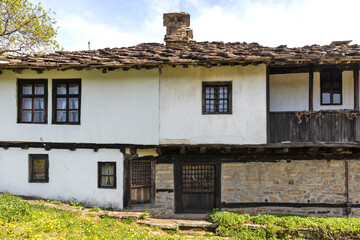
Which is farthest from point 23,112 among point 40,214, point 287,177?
point 287,177

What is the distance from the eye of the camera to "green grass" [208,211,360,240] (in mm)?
7035

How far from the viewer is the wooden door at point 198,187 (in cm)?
894

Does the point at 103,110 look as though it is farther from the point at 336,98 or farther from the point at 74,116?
the point at 336,98

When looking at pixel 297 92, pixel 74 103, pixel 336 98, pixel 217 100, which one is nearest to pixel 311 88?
pixel 297 92

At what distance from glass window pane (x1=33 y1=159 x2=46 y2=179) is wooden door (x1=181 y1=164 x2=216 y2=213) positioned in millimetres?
4935

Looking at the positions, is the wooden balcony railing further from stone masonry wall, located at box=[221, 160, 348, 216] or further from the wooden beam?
stone masonry wall, located at box=[221, 160, 348, 216]

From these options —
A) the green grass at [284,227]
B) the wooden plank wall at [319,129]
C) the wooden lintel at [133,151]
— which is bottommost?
the green grass at [284,227]

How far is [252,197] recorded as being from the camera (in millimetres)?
8711

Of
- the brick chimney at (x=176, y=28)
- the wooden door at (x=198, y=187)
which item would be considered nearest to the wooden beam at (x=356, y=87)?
the wooden door at (x=198, y=187)

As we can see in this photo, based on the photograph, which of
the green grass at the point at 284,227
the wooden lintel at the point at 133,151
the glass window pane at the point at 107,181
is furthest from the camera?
the glass window pane at the point at 107,181

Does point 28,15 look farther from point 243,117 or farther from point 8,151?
point 243,117

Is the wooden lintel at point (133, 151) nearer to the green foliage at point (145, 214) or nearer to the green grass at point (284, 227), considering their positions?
the green foliage at point (145, 214)

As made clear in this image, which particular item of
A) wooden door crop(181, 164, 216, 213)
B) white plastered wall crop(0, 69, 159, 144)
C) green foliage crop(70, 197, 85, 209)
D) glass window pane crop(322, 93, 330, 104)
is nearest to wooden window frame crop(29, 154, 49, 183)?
white plastered wall crop(0, 69, 159, 144)

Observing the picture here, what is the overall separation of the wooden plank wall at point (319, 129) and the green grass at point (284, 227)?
2.43m
